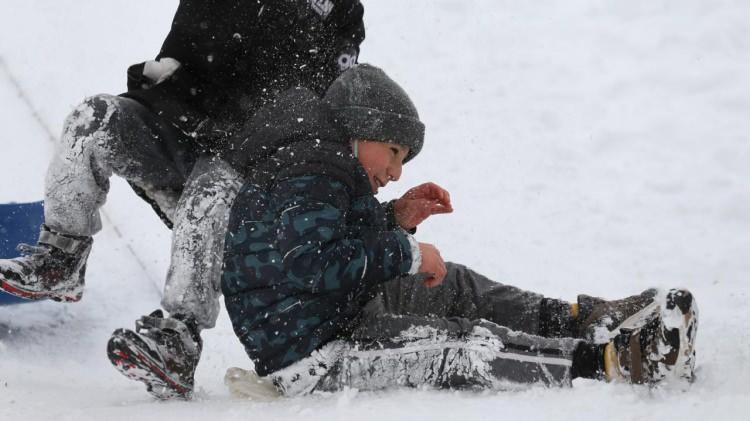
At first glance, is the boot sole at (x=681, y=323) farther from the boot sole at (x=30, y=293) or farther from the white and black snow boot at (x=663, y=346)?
the boot sole at (x=30, y=293)

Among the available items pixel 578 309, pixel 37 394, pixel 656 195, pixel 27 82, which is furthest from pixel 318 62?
pixel 27 82

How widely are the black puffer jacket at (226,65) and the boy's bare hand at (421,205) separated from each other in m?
0.58

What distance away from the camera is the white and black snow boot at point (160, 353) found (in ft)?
7.67

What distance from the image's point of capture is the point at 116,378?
3.38 meters

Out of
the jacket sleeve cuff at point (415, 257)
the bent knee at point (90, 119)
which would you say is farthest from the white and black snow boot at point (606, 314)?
the bent knee at point (90, 119)

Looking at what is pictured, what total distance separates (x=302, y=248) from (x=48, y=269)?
Result: 42.3 inches

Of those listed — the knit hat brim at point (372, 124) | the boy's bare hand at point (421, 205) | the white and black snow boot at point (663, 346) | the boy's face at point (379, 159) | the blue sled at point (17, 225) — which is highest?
the knit hat brim at point (372, 124)

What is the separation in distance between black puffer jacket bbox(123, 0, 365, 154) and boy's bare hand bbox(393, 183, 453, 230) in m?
0.58

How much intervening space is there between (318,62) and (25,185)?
3.04m

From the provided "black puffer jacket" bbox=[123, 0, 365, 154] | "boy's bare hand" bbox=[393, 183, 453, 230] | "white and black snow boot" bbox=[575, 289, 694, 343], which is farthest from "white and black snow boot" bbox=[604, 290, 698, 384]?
"black puffer jacket" bbox=[123, 0, 365, 154]

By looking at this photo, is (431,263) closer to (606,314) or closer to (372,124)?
(372,124)

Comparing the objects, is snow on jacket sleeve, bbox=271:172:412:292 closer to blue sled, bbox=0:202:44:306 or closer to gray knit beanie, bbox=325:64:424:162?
Answer: gray knit beanie, bbox=325:64:424:162

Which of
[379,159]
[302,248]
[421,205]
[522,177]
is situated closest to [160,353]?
[302,248]

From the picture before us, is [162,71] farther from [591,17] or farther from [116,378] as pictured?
[591,17]
